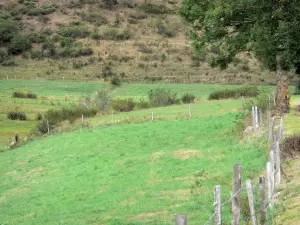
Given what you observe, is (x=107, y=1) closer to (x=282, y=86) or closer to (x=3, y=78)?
(x=3, y=78)

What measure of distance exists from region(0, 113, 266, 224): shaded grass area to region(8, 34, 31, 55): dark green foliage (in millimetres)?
77794

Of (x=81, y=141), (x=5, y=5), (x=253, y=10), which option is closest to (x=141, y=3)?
(x=5, y=5)

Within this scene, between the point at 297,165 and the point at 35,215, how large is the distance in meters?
10.7

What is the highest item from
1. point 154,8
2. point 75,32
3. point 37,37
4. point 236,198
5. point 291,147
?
point 154,8

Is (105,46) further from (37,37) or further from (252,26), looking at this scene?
(252,26)

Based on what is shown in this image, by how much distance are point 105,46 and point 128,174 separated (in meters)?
96.1

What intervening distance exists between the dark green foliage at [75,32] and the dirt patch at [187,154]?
100773 millimetres

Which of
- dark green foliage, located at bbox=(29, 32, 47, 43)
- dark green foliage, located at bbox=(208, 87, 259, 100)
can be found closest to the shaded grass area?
dark green foliage, located at bbox=(208, 87, 259, 100)

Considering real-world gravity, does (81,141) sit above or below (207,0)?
below

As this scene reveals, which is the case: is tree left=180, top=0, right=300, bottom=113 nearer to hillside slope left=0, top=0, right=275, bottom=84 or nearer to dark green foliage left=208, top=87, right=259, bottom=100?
dark green foliage left=208, top=87, right=259, bottom=100

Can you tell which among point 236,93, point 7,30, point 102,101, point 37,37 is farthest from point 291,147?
point 7,30

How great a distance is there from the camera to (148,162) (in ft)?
107

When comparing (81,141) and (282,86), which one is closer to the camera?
(282,86)

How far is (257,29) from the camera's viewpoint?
3403 cm
